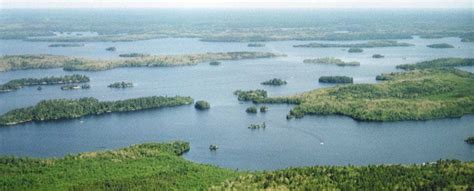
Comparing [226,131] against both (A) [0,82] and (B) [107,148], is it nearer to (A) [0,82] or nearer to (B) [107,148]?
(B) [107,148]

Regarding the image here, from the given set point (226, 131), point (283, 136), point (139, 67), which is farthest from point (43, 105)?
point (139, 67)

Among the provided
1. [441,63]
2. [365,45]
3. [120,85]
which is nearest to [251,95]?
[120,85]

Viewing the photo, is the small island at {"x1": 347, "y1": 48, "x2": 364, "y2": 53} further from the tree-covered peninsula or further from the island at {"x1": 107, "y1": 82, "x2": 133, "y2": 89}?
the island at {"x1": 107, "y1": 82, "x2": 133, "y2": 89}

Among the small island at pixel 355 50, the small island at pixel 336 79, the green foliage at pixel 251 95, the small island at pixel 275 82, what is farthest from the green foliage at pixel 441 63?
the green foliage at pixel 251 95

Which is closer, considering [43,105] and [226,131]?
[226,131]

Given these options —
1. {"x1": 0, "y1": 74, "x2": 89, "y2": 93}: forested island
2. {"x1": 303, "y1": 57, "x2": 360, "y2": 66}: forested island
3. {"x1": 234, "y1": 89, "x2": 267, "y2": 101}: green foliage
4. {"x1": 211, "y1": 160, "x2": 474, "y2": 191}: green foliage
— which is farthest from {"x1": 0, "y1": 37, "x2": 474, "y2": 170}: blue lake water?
{"x1": 303, "y1": 57, "x2": 360, "y2": 66}: forested island

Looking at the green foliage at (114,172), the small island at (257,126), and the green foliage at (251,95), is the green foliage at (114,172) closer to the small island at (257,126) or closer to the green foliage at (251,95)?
the small island at (257,126)
